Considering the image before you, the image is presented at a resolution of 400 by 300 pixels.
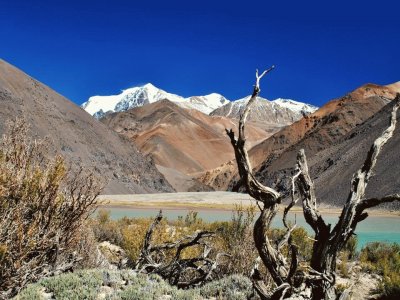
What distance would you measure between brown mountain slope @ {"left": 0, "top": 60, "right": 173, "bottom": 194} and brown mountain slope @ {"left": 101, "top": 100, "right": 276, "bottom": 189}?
51644 millimetres

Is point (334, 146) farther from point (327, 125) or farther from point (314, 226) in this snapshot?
point (314, 226)

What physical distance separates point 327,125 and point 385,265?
86.0 metres

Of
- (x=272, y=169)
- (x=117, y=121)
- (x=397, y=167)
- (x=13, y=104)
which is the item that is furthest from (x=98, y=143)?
(x=117, y=121)

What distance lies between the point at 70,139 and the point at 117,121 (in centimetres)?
12181

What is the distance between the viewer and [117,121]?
198750 mm

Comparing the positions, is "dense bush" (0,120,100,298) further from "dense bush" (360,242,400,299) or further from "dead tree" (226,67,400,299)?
"dense bush" (360,242,400,299)

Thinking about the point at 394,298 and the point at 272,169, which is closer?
the point at 394,298

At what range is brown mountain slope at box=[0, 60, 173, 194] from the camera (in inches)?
2907

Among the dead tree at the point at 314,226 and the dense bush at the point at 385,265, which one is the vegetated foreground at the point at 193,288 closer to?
the dense bush at the point at 385,265

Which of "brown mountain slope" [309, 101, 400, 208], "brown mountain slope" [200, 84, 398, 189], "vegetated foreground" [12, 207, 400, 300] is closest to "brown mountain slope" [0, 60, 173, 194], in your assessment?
"brown mountain slope" [200, 84, 398, 189]

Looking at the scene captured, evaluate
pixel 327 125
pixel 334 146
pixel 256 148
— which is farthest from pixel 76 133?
pixel 256 148

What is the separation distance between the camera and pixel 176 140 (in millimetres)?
171000

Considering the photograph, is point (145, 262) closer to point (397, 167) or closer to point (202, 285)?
point (202, 285)

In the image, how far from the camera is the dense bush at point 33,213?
6.78m
